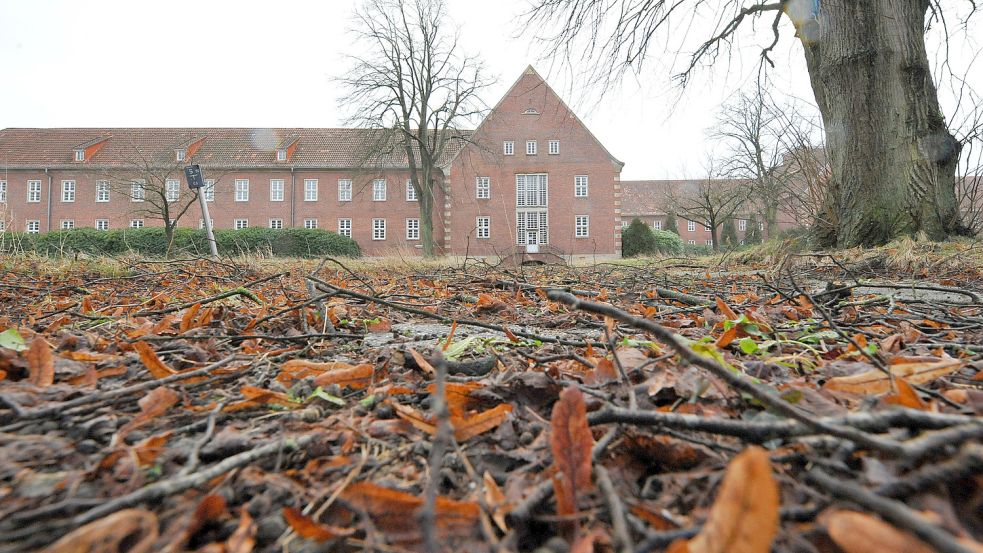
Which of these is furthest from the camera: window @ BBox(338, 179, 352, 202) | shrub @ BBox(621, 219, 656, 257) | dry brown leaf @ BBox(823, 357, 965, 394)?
window @ BBox(338, 179, 352, 202)

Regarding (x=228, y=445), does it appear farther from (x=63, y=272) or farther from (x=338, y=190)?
(x=338, y=190)

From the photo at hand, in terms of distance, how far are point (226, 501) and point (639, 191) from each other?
188 ft

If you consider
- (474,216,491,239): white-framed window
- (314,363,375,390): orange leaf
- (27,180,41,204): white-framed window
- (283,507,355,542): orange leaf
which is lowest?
(283,507,355,542): orange leaf

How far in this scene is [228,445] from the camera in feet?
2.54

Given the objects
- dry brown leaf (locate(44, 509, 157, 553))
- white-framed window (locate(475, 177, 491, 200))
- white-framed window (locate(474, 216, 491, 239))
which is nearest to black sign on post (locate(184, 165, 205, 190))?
dry brown leaf (locate(44, 509, 157, 553))

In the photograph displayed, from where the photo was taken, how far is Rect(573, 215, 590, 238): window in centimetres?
3297

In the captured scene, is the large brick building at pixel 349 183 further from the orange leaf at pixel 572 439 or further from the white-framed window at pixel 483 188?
the orange leaf at pixel 572 439

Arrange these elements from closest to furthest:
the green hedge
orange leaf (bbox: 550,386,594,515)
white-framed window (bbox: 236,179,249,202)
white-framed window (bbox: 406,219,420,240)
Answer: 1. orange leaf (bbox: 550,386,594,515)
2. the green hedge
3. white-framed window (bbox: 406,219,420,240)
4. white-framed window (bbox: 236,179,249,202)

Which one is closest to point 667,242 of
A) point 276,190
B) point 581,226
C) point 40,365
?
point 581,226

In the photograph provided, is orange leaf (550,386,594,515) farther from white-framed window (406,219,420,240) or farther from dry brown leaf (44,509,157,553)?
white-framed window (406,219,420,240)

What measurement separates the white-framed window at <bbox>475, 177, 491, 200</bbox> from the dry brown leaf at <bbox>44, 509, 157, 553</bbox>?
1284 inches

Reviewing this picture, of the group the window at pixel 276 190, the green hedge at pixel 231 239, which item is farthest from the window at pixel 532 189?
the window at pixel 276 190

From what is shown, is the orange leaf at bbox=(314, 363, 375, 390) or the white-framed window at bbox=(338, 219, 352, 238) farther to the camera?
the white-framed window at bbox=(338, 219, 352, 238)

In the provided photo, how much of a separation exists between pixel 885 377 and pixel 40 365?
1645 millimetres
